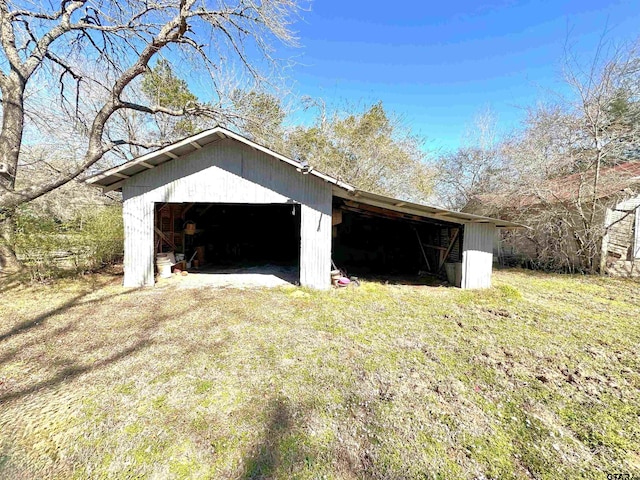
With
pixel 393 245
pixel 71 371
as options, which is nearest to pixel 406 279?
pixel 393 245

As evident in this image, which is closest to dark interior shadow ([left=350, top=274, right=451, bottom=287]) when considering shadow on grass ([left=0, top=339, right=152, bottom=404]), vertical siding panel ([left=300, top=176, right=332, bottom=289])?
vertical siding panel ([left=300, top=176, right=332, bottom=289])

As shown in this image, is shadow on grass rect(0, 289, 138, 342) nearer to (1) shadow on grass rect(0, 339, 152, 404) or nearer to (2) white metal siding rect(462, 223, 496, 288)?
(1) shadow on grass rect(0, 339, 152, 404)

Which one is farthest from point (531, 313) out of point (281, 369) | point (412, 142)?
Result: point (412, 142)

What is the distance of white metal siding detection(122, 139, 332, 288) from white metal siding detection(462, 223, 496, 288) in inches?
146

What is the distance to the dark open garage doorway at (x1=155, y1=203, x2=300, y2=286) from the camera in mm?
8969

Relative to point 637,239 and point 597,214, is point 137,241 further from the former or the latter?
point 637,239

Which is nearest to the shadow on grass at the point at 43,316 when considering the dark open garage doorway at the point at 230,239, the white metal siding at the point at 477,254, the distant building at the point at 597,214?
the dark open garage doorway at the point at 230,239

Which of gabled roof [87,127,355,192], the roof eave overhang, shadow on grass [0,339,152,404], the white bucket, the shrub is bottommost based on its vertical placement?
shadow on grass [0,339,152,404]

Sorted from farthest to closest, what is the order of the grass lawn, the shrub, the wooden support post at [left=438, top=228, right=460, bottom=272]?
1. the wooden support post at [left=438, top=228, right=460, bottom=272]
2. the shrub
3. the grass lawn

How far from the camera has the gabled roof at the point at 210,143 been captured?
6262 mm

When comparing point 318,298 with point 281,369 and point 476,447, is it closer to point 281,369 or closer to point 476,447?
point 281,369

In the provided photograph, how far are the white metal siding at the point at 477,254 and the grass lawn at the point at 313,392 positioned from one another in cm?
183

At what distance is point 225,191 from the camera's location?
7.06 metres

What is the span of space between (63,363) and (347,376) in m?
3.51
